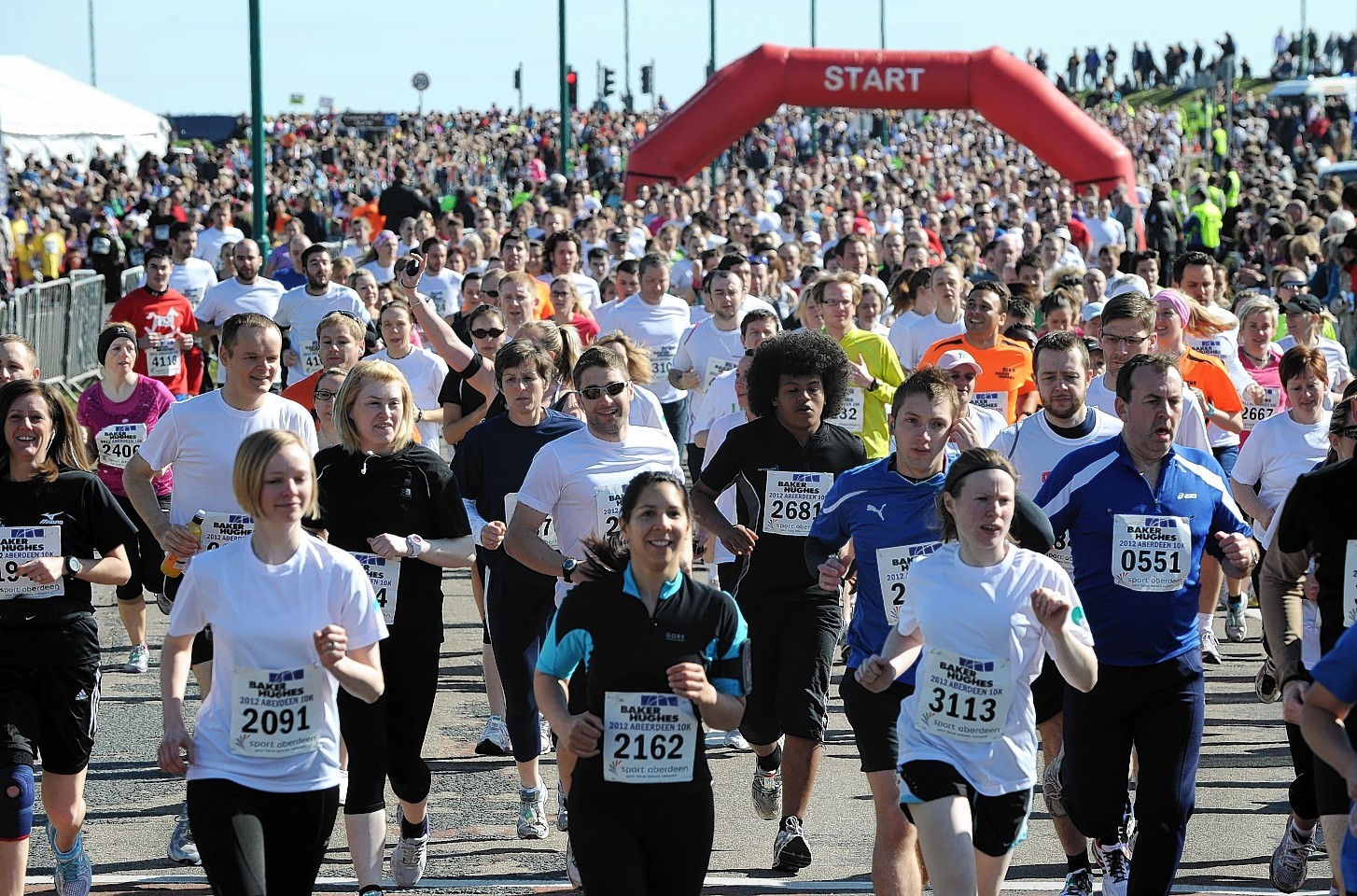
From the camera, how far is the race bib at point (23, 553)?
622 cm

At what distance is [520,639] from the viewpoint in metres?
7.30

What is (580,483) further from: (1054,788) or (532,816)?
(1054,788)

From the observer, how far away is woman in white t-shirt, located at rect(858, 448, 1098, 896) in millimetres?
5332

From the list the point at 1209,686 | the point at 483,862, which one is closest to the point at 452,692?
the point at 483,862

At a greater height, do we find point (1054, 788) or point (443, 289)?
point (443, 289)

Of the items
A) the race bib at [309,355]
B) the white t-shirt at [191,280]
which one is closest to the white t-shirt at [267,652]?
the race bib at [309,355]

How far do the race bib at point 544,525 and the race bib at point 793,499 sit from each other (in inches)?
22.7

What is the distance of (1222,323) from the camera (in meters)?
10.6

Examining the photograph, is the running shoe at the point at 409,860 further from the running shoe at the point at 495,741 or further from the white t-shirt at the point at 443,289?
the white t-shirt at the point at 443,289

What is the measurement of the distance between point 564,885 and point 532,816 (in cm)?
68

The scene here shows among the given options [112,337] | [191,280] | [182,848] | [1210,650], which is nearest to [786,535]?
[182,848]

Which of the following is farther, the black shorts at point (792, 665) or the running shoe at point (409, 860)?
the black shorts at point (792, 665)

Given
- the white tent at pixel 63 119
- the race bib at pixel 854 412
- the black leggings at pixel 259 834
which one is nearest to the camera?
the black leggings at pixel 259 834

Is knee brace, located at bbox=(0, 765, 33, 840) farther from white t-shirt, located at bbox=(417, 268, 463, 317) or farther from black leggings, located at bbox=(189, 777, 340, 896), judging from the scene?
white t-shirt, located at bbox=(417, 268, 463, 317)
